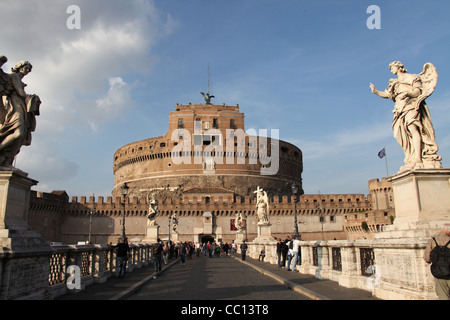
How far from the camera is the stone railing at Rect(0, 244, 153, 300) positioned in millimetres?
4816

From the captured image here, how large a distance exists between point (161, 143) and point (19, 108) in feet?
211

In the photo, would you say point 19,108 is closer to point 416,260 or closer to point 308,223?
point 416,260

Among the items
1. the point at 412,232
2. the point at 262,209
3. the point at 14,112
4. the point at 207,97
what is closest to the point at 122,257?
the point at 14,112

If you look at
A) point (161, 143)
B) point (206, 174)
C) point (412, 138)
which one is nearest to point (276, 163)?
point (206, 174)

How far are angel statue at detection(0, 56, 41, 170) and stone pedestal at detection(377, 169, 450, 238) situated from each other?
19.0 feet

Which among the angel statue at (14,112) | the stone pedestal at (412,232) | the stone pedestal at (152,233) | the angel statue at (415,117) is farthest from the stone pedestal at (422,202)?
the stone pedestal at (152,233)

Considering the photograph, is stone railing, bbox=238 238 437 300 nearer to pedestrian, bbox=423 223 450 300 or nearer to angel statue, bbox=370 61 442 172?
pedestrian, bbox=423 223 450 300

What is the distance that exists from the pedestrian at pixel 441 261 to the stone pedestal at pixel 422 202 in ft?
2.77

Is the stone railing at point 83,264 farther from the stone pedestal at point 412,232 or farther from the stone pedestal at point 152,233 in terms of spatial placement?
the stone pedestal at point 152,233

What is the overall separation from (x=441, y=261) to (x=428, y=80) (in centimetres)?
300

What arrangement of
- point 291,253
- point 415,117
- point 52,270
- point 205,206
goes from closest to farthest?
point 415,117 → point 52,270 → point 291,253 → point 205,206

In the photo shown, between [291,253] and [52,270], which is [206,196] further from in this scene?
[52,270]

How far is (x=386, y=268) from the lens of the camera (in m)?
5.66

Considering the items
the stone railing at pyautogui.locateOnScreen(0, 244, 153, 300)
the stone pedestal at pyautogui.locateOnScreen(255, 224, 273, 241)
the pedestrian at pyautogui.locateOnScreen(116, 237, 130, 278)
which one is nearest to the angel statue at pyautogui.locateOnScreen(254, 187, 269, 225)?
the stone pedestal at pyautogui.locateOnScreen(255, 224, 273, 241)
